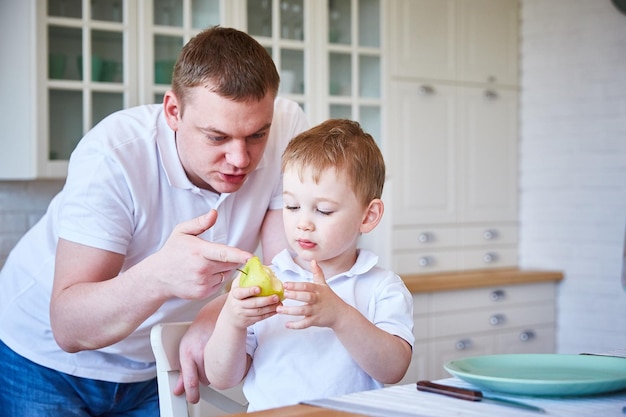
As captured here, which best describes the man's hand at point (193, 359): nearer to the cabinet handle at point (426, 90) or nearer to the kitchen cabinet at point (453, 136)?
the kitchen cabinet at point (453, 136)

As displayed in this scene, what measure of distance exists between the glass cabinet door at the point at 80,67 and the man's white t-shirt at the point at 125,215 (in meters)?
1.15

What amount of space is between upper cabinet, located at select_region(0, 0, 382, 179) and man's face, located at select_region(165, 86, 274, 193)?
1496 mm

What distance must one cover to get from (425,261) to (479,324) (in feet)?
1.28

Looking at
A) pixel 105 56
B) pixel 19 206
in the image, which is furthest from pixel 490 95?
pixel 19 206

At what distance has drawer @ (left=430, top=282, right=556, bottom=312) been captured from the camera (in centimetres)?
389

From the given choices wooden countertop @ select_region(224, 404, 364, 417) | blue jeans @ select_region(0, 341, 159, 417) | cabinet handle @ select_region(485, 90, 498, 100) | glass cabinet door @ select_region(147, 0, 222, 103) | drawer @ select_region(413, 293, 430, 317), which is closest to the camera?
wooden countertop @ select_region(224, 404, 364, 417)

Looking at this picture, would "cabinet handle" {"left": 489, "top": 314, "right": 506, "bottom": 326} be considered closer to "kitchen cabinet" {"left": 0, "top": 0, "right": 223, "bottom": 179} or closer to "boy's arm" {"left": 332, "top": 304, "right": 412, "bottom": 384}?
"kitchen cabinet" {"left": 0, "top": 0, "right": 223, "bottom": 179}

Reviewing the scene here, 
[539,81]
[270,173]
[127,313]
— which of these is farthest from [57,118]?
[539,81]

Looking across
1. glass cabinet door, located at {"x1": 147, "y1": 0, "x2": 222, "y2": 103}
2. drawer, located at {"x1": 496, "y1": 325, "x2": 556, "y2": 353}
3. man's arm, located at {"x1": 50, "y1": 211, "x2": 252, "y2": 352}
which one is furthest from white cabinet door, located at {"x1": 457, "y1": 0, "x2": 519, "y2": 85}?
man's arm, located at {"x1": 50, "y1": 211, "x2": 252, "y2": 352}

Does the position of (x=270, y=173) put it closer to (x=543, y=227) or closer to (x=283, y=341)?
(x=283, y=341)

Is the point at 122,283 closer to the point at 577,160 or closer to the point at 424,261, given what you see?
the point at 424,261

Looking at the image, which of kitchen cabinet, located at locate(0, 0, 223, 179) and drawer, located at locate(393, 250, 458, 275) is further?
drawer, located at locate(393, 250, 458, 275)

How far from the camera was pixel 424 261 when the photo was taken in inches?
162

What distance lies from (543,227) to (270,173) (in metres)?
2.78
